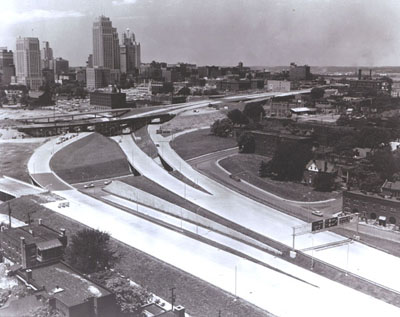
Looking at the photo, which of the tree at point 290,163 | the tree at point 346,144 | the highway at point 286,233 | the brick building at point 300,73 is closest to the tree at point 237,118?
the tree at point 346,144

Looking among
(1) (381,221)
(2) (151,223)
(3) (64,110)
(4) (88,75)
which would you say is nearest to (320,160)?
(1) (381,221)

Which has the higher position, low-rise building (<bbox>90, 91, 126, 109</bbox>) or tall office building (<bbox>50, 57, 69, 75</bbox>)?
tall office building (<bbox>50, 57, 69, 75</bbox>)

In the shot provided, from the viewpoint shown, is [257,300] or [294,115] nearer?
[257,300]

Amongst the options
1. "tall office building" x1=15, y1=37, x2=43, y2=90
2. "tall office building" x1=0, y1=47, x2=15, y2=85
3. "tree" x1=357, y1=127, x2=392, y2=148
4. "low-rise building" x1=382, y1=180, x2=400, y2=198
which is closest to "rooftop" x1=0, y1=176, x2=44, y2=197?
"low-rise building" x1=382, y1=180, x2=400, y2=198

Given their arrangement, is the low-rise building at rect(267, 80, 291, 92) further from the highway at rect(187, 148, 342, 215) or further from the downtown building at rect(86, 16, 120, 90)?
the highway at rect(187, 148, 342, 215)

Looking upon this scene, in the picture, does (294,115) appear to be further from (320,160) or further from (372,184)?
(372,184)

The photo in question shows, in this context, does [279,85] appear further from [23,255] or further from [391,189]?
[23,255]
